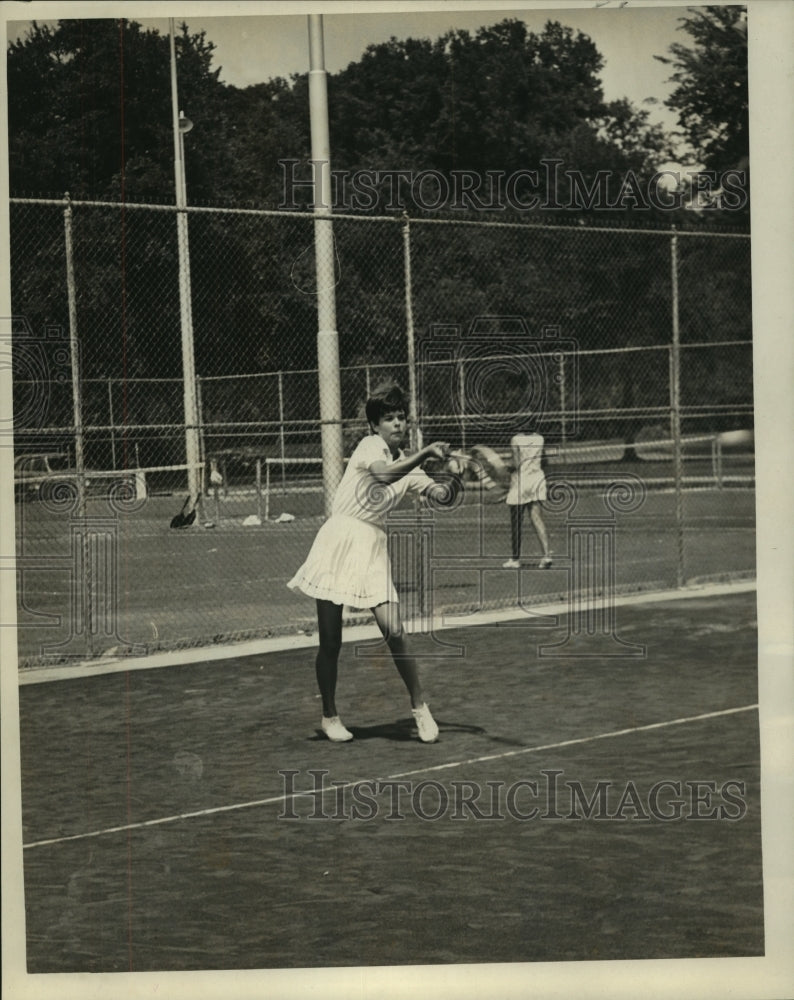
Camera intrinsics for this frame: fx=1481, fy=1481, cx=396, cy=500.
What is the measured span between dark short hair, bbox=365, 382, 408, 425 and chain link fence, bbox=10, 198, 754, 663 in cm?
140

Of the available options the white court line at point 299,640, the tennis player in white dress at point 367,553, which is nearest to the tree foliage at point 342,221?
the white court line at point 299,640

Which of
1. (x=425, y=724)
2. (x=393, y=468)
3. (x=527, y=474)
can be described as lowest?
(x=425, y=724)

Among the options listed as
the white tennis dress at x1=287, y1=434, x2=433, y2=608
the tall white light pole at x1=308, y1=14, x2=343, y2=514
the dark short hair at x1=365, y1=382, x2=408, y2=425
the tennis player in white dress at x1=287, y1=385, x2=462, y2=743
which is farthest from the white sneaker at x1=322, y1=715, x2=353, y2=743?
the tall white light pole at x1=308, y1=14, x2=343, y2=514

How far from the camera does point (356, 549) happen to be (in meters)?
7.68

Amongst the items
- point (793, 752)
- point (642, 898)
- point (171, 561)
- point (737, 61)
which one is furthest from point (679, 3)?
point (737, 61)

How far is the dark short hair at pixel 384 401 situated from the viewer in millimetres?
7379

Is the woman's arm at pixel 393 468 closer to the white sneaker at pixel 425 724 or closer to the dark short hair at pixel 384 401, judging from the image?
the dark short hair at pixel 384 401

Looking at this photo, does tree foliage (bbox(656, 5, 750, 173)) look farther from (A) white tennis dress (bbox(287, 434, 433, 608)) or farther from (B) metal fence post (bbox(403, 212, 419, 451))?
(A) white tennis dress (bbox(287, 434, 433, 608))

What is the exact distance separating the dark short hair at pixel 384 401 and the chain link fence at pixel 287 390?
1.40 metres

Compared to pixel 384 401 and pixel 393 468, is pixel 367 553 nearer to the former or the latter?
pixel 393 468

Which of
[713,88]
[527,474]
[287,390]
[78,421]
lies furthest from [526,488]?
[287,390]

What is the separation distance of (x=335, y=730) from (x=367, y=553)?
0.97m

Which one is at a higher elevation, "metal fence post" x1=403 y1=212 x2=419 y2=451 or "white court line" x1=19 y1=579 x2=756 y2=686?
"metal fence post" x1=403 y1=212 x2=419 y2=451

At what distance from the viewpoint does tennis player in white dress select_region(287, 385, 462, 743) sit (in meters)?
7.43
